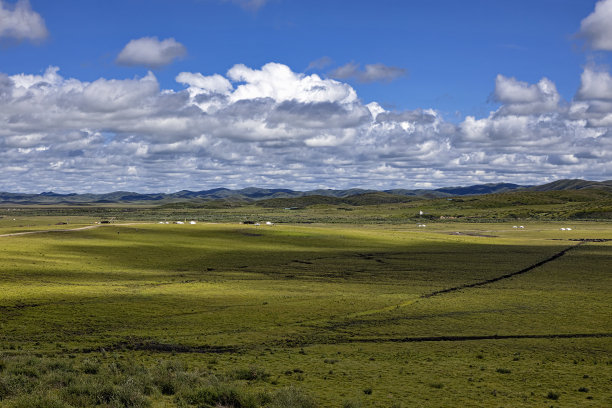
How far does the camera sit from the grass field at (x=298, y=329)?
2375 centimetres

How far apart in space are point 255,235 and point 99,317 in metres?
78.0

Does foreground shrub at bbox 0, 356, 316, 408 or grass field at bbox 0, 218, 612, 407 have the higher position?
foreground shrub at bbox 0, 356, 316, 408

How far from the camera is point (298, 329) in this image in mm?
40000

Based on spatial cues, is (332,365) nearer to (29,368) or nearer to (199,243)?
(29,368)

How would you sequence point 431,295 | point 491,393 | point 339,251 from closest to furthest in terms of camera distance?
point 491,393
point 431,295
point 339,251

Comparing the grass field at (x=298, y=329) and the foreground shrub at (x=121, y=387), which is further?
the grass field at (x=298, y=329)

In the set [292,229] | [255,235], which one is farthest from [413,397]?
[292,229]

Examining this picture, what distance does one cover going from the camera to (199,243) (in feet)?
339

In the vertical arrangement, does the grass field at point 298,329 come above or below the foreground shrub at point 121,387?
below

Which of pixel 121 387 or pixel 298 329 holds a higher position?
pixel 121 387

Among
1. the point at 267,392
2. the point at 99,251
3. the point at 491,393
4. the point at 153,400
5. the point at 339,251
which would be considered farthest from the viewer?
the point at 339,251

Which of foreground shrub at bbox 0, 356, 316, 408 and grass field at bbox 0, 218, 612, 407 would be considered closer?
foreground shrub at bbox 0, 356, 316, 408

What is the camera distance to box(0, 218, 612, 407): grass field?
2375 cm

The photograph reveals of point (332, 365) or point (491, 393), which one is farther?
point (332, 365)
